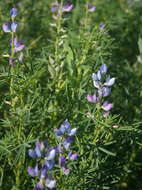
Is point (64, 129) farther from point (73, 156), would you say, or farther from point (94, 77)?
point (94, 77)

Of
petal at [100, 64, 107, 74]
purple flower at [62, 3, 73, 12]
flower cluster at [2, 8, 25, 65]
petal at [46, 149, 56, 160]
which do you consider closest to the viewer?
petal at [46, 149, 56, 160]

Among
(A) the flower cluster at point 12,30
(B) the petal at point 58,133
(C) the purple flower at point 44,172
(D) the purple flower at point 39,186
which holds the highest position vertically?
(A) the flower cluster at point 12,30

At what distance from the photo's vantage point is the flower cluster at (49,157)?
2004mm

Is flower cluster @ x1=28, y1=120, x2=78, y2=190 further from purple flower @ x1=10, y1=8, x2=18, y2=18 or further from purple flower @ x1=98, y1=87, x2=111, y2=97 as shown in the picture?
purple flower @ x1=10, y1=8, x2=18, y2=18

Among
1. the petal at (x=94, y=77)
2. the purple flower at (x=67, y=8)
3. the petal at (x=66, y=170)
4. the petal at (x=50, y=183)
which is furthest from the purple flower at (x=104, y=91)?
the purple flower at (x=67, y=8)

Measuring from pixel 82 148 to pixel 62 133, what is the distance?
29cm

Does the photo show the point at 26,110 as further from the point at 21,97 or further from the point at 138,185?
the point at 138,185

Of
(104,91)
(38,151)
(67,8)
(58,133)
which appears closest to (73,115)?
(104,91)

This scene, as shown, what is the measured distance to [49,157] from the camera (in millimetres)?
1984

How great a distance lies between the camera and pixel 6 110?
3.06 m

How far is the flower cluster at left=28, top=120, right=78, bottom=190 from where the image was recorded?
6.57 ft

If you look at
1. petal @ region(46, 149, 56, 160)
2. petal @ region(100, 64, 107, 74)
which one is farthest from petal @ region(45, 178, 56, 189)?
petal @ region(100, 64, 107, 74)

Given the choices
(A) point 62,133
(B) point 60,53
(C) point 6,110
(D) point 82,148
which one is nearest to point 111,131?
(D) point 82,148

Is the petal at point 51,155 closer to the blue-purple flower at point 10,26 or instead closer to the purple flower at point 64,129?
the purple flower at point 64,129
